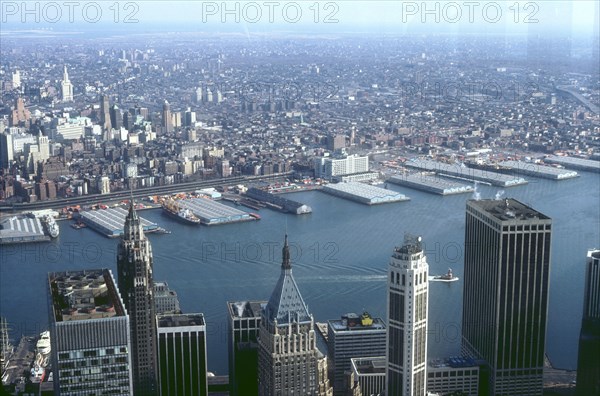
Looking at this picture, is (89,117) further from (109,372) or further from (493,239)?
(109,372)

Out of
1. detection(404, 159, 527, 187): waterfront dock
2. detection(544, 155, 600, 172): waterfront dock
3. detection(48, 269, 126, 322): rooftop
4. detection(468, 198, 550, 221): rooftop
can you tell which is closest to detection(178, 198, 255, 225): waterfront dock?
detection(404, 159, 527, 187): waterfront dock

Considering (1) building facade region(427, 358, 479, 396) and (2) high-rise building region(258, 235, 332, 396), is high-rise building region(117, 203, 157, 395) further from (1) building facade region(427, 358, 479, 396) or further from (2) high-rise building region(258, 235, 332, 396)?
(1) building facade region(427, 358, 479, 396)

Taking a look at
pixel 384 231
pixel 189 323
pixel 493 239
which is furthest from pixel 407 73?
pixel 189 323

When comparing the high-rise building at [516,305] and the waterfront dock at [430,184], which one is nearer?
the high-rise building at [516,305]

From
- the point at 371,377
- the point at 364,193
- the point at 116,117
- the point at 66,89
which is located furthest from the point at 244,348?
the point at 66,89

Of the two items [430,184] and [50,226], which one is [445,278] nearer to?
[430,184]

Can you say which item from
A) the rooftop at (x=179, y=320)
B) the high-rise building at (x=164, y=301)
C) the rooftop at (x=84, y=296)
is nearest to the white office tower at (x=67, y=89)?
the high-rise building at (x=164, y=301)

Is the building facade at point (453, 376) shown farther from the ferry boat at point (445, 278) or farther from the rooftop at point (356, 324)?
the ferry boat at point (445, 278)
